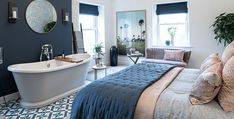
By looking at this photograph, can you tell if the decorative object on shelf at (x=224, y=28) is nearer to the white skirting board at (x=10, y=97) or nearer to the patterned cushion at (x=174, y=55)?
the patterned cushion at (x=174, y=55)

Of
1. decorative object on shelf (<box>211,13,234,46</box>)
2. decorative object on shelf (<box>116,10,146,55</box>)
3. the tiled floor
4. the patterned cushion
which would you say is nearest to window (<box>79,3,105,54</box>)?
decorative object on shelf (<box>116,10,146,55</box>)

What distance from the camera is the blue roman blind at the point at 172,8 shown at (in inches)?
245

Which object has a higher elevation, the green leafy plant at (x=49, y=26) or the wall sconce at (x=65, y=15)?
the wall sconce at (x=65, y=15)

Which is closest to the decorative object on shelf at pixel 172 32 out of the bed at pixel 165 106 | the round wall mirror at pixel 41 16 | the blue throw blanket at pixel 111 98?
the round wall mirror at pixel 41 16

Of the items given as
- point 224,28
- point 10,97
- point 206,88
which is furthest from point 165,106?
point 224,28

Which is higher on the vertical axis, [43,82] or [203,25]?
[203,25]

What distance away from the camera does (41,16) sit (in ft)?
15.3

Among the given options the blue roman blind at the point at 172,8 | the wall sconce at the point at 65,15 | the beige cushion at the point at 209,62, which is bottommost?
the beige cushion at the point at 209,62

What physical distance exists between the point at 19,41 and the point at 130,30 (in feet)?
13.1

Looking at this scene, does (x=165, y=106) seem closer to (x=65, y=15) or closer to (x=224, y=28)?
(x=65, y=15)

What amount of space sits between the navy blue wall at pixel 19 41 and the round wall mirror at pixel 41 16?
10 cm

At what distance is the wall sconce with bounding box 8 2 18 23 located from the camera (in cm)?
379

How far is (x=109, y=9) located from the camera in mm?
7301

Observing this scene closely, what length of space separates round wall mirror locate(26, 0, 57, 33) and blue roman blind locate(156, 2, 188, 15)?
3.46 metres
